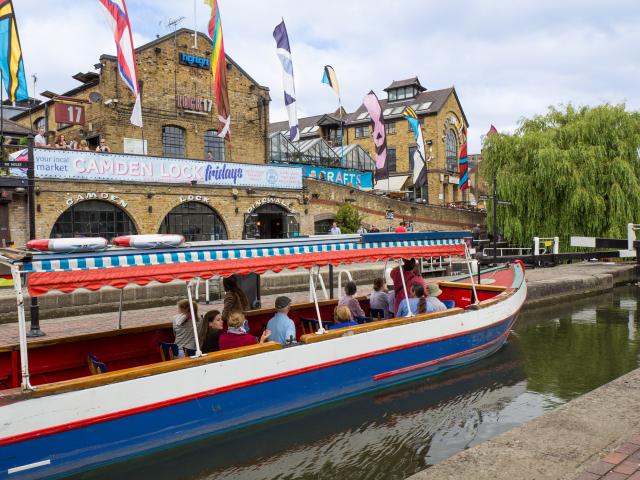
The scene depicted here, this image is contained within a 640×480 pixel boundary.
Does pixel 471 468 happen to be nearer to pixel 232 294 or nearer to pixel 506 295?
pixel 232 294

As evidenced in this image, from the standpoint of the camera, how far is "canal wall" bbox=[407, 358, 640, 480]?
450 centimetres

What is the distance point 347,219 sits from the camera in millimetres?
25422

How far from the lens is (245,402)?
682 cm

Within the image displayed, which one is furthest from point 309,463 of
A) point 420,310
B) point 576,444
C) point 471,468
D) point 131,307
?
point 131,307

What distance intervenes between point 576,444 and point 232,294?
193 inches

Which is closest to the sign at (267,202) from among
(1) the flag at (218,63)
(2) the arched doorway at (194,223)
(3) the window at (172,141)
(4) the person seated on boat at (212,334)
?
(2) the arched doorway at (194,223)

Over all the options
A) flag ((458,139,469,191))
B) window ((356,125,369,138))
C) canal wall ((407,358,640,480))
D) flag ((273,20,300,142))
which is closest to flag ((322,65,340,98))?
flag ((273,20,300,142))

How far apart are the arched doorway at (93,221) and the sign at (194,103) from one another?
700 centimetres

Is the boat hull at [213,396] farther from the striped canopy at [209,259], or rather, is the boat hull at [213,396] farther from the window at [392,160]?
the window at [392,160]

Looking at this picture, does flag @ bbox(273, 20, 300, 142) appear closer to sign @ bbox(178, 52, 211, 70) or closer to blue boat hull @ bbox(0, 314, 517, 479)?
sign @ bbox(178, 52, 211, 70)

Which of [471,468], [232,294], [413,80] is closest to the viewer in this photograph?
Result: [471,468]

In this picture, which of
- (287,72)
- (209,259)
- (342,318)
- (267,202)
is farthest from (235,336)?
(287,72)

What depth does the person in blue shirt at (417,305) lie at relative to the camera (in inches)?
355

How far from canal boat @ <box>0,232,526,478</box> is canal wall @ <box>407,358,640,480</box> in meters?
2.84
